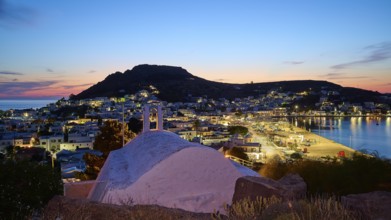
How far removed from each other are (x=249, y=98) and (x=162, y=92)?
49526mm

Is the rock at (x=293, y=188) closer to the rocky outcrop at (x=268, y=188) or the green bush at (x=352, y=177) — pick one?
the rocky outcrop at (x=268, y=188)

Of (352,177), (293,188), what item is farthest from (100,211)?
(352,177)

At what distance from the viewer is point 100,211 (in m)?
5.78

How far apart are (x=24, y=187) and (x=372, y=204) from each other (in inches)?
212

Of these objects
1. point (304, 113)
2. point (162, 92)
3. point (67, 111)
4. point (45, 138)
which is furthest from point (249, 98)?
point (45, 138)

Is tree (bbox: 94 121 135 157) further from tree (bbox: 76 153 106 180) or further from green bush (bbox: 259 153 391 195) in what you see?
green bush (bbox: 259 153 391 195)

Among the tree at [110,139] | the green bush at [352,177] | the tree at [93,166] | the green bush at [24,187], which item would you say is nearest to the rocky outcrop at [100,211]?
the green bush at [24,187]

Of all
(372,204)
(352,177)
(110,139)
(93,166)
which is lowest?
(93,166)

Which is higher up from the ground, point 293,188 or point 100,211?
point 293,188

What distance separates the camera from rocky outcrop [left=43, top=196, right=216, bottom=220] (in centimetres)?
517

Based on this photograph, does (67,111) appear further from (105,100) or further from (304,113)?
(304,113)

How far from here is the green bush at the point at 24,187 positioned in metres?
5.71

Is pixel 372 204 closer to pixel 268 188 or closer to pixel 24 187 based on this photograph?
pixel 268 188

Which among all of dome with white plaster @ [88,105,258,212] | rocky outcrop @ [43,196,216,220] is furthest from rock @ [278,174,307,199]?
dome with white plaster @ [88,105,258,212]
